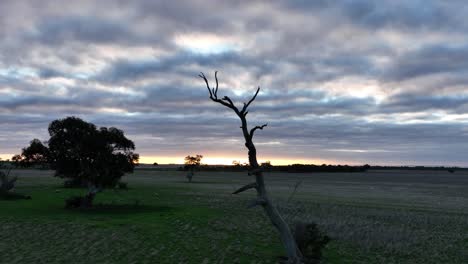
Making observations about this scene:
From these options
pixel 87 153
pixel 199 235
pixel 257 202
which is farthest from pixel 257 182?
pixel 87 153

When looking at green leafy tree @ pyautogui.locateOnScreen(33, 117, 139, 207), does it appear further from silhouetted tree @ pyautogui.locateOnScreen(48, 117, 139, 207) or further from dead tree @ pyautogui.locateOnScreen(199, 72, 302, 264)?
dead tree @ pyautogui.locateOnScreen(199, 72, 302, 264)

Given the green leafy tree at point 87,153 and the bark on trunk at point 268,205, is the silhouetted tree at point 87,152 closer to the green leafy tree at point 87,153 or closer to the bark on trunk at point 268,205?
the green leafy tree at point 87,153

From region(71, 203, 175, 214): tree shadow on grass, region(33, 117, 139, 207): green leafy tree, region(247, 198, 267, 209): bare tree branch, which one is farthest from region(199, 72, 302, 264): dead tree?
region(33, 117, 139, 207): green leafy tree

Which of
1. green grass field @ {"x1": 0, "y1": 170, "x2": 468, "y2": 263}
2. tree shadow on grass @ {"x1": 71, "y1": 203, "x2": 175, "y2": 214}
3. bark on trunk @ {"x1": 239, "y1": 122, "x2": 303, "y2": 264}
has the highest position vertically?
bark on trunk @ {"x1": 239, "y1": 122, "x2": 303, "y2": 264}

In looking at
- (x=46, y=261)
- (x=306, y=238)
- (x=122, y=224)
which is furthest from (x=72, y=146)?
(x=306, y=238)

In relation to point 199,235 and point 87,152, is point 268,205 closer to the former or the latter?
point 199,235

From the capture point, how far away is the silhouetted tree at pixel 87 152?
1232 inches

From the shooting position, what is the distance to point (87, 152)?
106 ft

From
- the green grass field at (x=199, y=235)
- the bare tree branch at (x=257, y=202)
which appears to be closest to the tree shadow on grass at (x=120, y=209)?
the green grass field at (x=199, y=235)

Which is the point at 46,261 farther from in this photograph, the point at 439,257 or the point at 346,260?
the point at 439,257

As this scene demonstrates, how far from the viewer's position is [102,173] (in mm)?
32906

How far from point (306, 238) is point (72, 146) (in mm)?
21229

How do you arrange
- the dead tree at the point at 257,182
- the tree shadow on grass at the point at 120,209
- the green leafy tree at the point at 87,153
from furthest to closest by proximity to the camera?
the green leafy tree at the point at 87,153, the tree shadow on grass at the point at 120,209, the dead tree at the point at 257,182

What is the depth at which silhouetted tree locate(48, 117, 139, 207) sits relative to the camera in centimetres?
3128
